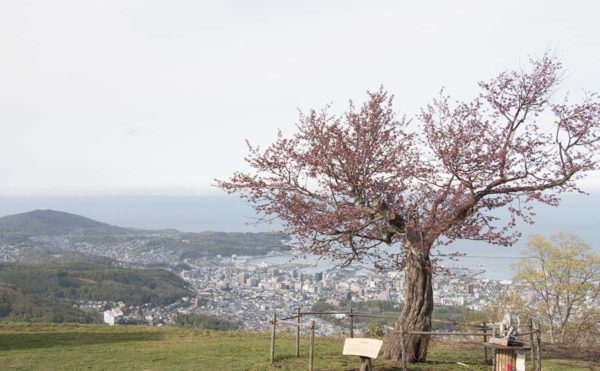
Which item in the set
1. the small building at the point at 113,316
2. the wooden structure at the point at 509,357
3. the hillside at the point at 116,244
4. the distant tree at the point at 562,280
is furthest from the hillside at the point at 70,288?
the wooden structure at the point at 509,357

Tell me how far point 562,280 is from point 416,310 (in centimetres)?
2098

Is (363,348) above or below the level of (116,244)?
above

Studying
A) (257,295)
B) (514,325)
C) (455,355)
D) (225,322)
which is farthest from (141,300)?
(514,325)

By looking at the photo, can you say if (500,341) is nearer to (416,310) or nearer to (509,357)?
(509,357)

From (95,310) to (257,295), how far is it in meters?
21.6

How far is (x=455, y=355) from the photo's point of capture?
15.8m

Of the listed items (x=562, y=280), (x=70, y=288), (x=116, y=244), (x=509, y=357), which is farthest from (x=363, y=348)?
(x=116, y=244)

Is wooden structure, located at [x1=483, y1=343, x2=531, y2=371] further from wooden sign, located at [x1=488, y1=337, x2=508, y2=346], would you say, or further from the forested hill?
the forested hill

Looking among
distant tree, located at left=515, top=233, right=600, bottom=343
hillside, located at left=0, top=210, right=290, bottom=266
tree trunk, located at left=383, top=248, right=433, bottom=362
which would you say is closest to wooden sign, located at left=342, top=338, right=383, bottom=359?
tree trunk, located at left=383, top=248, right=433, bottom=362

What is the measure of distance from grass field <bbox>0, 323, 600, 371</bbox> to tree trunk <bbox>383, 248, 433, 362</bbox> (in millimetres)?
515

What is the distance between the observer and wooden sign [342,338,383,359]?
10609 millimetres

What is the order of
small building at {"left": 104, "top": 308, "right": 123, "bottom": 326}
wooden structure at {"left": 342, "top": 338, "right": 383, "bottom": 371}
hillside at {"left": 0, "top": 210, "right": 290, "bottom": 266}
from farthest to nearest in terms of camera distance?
hillside at {"left": 0, "top": 210, "right": 290, "bottom": 266} → small building at {"left": 104, "top": 308, "right": 123, "bottom": 326} → wooden structure at {"left": 342, "top": 338, "right": 383, "bottom": 371}

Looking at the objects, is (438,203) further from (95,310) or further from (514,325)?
(95,310)

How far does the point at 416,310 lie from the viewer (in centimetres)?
1376
